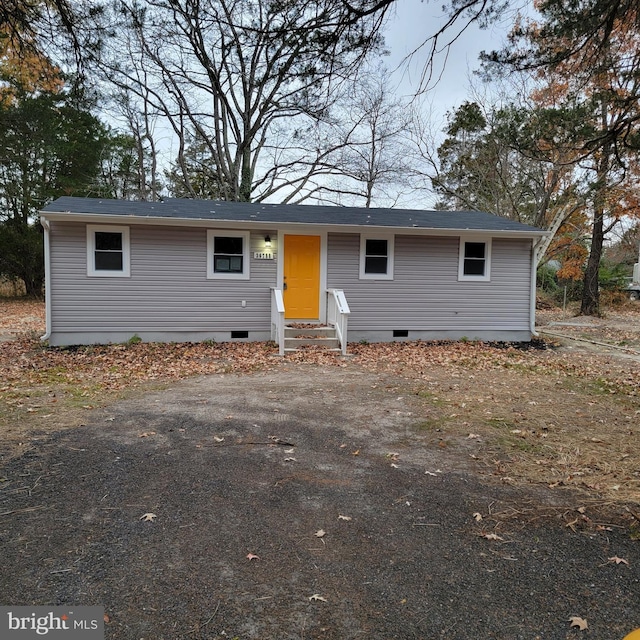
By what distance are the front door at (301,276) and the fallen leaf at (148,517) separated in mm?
7728

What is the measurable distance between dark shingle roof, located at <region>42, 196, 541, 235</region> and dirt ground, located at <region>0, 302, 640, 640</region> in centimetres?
486

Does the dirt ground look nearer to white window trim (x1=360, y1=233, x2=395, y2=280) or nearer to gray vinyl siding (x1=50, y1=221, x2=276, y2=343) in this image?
gray vinyl siding (x1=50, y1=221, x2=276, y2=343)

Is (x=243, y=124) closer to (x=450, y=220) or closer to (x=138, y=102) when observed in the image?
(x=138, y=102)

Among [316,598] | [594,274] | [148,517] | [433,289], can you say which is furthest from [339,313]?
[594,274]

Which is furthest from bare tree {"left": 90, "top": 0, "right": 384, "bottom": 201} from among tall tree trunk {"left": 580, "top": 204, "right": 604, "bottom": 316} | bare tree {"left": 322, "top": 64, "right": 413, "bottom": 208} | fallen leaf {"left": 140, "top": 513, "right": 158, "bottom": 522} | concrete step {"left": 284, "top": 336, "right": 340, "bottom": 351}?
tall tree trunk {"left": 580, "top": 204, "right": 604, "bottom": 316}

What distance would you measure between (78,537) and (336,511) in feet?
5.00

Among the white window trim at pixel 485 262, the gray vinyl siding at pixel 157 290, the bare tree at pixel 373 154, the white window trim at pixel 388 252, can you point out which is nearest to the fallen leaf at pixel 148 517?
the gray vinyl siding at pixel 157 290

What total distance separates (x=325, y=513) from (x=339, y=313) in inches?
273

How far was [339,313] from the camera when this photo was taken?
9.70 m

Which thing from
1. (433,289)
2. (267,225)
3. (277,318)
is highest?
(267,225)

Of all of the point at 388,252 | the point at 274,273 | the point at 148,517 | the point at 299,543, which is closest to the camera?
the point at 299,543

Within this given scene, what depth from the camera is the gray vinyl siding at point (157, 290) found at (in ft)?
30.4

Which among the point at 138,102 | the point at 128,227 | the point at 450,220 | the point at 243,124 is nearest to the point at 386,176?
the point at 243,124

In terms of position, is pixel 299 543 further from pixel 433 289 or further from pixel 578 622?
pixel 433 289
